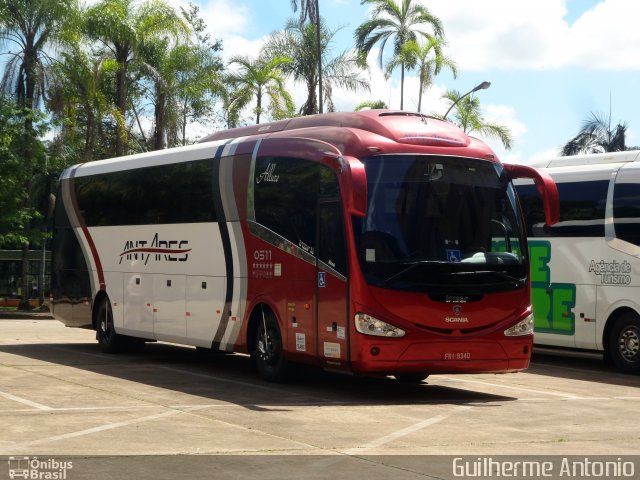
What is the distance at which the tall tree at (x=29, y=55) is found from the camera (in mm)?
40688

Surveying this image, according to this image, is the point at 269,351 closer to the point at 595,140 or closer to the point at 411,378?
the point at 411,378

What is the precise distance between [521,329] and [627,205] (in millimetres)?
4724

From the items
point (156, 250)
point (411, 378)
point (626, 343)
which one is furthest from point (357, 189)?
point (626, 343)

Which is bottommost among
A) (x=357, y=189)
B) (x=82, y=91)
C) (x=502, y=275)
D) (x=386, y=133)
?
(x=502, y=275)

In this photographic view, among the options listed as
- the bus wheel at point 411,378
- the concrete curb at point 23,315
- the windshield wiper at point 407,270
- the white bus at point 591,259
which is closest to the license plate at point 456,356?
the windshield wiper at point 407,270

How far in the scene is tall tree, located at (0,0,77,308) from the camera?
4069cm

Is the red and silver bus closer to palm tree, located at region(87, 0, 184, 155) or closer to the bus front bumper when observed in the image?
the bus front bumper

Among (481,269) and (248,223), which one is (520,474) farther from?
(248,223)

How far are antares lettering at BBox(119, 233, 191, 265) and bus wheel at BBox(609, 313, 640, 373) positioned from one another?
281 inches

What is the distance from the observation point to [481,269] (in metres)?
14.3

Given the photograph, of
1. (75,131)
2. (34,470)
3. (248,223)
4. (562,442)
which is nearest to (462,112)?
(75,131)

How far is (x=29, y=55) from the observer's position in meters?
41.3

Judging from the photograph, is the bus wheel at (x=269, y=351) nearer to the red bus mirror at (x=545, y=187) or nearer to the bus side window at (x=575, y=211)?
the red bus mirror at (x=545, y=187)

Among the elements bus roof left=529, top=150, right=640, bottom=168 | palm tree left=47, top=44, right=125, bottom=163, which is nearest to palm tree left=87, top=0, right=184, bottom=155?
palm tree left=47, top=44, right=125, bottom=163
